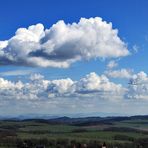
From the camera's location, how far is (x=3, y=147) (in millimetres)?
139625

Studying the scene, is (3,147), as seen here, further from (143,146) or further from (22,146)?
(143,146)

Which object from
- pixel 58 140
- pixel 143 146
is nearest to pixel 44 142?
pixel 58 140

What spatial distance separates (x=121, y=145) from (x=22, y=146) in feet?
125

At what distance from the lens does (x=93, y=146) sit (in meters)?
146

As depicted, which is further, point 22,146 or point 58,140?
point 58,140

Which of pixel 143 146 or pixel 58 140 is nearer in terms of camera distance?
pixel 143 146

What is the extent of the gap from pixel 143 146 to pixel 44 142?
38100 millimetres

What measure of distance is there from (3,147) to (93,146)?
29797mm

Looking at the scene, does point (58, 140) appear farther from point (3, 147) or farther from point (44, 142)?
point (3, 147)

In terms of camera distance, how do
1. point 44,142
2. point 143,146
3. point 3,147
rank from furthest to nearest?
point 44,142 < point 143,146 < point 3,147

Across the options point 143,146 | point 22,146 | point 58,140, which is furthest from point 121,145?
point 22,146

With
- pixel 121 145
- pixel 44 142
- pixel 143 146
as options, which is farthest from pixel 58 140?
pixel 143 146

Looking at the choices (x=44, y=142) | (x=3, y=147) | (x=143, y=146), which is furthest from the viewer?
(x=44, y=142)

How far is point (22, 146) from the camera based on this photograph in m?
143
